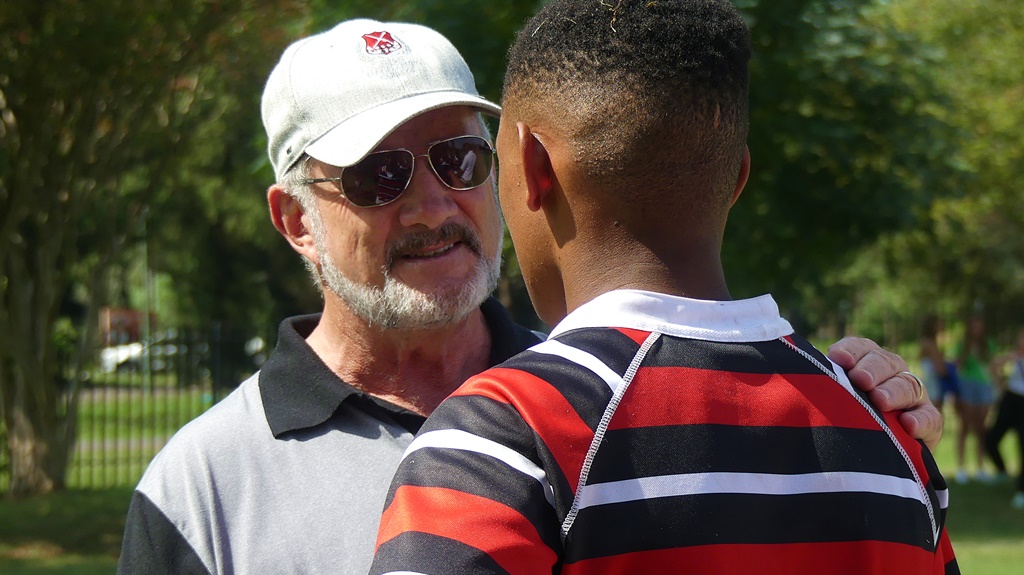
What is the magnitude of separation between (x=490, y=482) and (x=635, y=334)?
304mm

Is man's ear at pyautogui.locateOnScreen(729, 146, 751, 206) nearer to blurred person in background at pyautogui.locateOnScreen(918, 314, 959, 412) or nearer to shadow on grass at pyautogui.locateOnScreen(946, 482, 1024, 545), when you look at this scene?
shadow on grass at pyautogui.locateOnScreen(946, 482, 1024, 545)

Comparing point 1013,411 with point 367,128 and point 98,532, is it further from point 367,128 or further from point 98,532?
point 367,128

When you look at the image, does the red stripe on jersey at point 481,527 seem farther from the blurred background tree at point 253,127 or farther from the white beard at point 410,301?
the blurred background tree at point 253,127

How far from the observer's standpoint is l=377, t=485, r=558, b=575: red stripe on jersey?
128 cm

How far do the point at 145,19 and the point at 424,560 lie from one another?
10.1 meters

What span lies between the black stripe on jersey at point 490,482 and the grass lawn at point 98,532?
819 cm

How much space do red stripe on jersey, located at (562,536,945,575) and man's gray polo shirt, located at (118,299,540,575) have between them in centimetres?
82

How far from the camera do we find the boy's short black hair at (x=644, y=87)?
149 centimetres

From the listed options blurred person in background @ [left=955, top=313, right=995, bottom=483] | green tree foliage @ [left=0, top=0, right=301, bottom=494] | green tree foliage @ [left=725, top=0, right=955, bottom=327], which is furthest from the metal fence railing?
blurred person in background @ [left=955, top=313, right=995, bottom=483]

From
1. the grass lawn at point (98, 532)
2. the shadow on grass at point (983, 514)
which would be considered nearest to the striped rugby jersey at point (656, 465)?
the grass lawn at point (98, 532)

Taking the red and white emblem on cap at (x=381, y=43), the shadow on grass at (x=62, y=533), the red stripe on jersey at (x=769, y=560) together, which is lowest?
the shadow on grass at (x=62, y=533)

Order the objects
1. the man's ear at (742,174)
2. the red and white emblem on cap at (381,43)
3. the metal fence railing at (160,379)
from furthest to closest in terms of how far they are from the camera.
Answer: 1. the metal fence railing at (160,379)
2. the red and white emblem on cap at (381,43)
3. the man's ear at (742,174)

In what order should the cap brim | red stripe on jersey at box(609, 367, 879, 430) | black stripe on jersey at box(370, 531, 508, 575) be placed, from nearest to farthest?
1. black stripe on jersey at box(370, 531, 508, 575)
2. red stripe on jersey at box(609, 367, 879, 430)
3. the cap brim

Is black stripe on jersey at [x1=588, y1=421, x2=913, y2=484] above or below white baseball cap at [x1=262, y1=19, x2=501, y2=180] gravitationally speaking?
below
